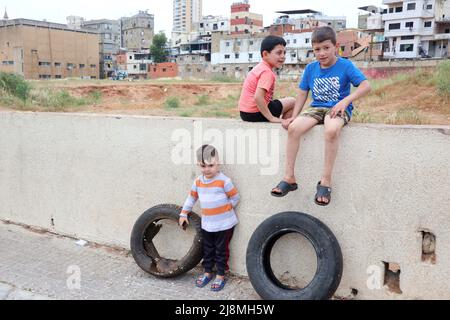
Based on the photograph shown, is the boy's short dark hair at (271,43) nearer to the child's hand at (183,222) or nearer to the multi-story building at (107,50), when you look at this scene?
the child's hand at (183,222)

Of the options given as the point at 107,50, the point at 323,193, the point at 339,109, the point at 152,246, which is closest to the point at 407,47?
the point at 152,246

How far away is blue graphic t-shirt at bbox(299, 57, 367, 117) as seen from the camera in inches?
151

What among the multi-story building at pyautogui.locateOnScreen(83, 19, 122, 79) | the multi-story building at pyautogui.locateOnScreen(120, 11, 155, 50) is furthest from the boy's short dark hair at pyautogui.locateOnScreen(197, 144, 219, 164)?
the multi-story building at pyautogui.locateOnScreen(120, 11, 155, 50)

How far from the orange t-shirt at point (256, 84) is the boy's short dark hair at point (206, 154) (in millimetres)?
529

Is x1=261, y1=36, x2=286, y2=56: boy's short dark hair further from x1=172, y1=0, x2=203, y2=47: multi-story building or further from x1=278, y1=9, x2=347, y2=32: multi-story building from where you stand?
x1=172, y1=0, x2=203, y2=47: multi-story building

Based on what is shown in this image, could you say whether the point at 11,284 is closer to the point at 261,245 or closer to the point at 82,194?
the point at 82,194

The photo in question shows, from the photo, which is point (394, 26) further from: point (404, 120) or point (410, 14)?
point (404, 120)

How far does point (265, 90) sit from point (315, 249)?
60.3 inches

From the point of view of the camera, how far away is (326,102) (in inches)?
157

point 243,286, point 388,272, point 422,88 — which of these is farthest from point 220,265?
point 422,88

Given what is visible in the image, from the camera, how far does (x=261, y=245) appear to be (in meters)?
4.09

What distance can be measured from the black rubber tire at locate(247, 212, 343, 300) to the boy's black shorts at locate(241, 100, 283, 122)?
0.98 metres

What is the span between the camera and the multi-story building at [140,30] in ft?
363

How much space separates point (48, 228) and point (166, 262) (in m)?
2.30
